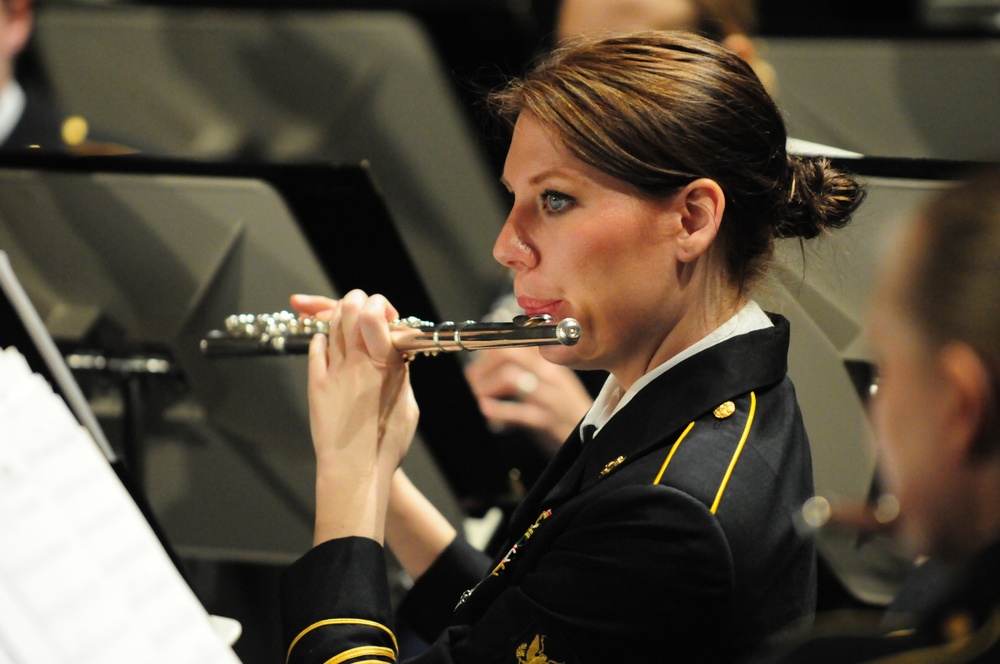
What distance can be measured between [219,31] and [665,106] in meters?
2.01

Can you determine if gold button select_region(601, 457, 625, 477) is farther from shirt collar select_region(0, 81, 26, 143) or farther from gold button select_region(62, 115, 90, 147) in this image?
shirt collar select_region(0, 81, 26, 143)

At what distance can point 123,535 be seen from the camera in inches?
34.3

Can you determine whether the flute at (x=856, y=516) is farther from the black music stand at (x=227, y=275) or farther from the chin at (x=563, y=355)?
the black music stand at (x=227, y=275)

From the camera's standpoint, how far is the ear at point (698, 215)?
1128 millimetres

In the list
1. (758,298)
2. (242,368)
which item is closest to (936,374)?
(758,298)

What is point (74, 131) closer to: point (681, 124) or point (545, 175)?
point (545, 175)

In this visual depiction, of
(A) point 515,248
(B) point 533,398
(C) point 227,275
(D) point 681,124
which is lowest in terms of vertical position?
(B) point 533,398

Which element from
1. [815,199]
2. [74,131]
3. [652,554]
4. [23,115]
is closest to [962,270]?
[652,554]

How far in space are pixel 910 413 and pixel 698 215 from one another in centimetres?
44

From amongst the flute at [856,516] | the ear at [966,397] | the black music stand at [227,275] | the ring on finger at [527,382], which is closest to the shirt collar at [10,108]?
the black music stand at [227,275]

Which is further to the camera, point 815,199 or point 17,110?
point 17,110

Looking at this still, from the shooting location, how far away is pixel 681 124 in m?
1.11

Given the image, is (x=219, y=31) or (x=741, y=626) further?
(x=219, y=31)

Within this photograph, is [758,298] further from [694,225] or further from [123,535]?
[123,535]
